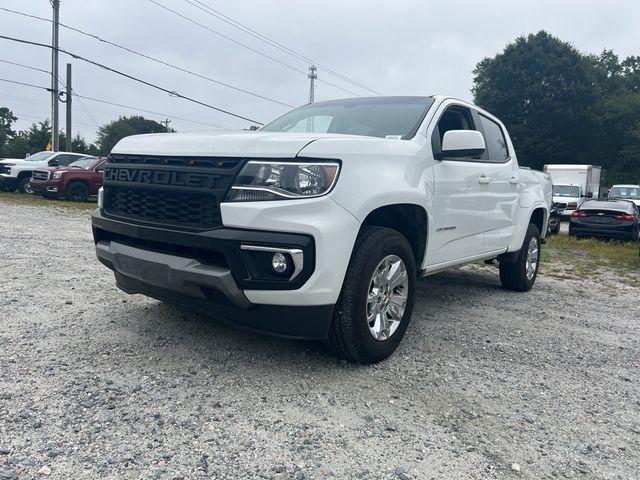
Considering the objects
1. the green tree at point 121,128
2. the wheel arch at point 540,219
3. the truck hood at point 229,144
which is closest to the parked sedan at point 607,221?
the wheel arch at point 540,219

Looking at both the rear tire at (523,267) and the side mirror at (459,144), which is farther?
the rear tire at (523,267)

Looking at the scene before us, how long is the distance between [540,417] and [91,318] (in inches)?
124

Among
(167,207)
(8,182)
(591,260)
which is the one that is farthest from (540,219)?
(8,182)

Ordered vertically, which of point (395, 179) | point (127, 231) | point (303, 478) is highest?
point (395, 179)

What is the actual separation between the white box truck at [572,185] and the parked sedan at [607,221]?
5.63 m

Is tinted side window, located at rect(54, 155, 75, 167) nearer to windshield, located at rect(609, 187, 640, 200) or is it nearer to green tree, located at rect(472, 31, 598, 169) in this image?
windshield, located at rect(609, 187, 640, 200)

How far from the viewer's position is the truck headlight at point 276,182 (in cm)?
288

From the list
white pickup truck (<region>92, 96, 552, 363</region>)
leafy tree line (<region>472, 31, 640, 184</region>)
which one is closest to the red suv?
white pickup truck (<region>92, 96, 552, 363</region>)

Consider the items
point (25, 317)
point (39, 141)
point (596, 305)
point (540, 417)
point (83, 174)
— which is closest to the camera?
point (540, 417)

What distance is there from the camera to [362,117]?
439 centimetres

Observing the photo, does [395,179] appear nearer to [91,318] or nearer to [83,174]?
[91,318]

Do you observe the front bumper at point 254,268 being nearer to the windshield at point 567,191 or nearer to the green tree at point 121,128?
the windshield at point 567,191

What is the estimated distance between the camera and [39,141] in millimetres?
41938

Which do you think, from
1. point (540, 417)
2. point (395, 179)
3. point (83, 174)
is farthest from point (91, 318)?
point (83, 174)
